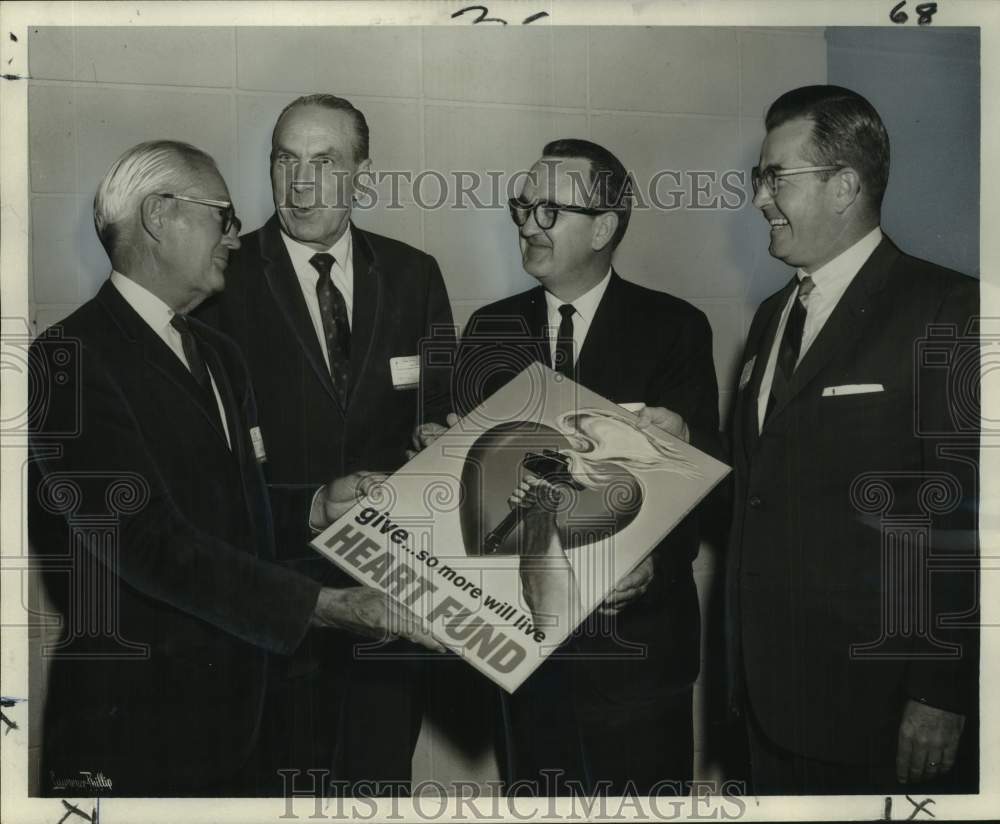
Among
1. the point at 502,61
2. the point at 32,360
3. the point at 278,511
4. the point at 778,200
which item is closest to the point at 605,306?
the point at 778,200

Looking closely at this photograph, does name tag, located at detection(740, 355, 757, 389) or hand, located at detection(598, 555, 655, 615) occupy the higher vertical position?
name tag, located at detection(740, 355, 757, 389)

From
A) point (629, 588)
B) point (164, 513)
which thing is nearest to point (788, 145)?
point (629, 588)

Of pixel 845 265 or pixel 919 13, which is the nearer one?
pixel 845 265

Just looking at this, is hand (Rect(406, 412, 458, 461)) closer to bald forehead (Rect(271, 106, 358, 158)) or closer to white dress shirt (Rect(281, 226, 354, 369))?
white dress shirt (Rect(281, 226, 354, 369))

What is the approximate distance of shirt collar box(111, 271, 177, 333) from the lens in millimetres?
2680

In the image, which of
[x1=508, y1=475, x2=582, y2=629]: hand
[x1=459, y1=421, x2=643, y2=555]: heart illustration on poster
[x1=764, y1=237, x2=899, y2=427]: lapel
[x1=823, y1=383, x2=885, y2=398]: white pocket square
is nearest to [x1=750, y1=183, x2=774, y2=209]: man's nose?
[x1=764, y1=237, x2=899, y2=427]: lapel

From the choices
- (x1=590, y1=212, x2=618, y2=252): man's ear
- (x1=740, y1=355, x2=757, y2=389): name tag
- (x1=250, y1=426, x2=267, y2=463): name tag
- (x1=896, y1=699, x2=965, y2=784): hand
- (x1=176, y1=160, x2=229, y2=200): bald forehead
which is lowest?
(x1=896, y1=699, x2=965, y2=784): hand

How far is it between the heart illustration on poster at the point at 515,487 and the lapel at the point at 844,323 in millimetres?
449

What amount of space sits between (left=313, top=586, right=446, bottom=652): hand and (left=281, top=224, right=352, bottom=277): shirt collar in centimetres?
83

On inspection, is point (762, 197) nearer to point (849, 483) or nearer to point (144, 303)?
point (849, 483)

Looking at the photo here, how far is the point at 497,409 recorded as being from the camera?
2734mm

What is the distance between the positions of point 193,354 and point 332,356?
1.15 feet

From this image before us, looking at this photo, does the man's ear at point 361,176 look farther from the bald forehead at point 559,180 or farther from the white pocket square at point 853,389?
the white pocket square at point 853,389

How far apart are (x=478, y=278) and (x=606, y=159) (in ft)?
1.49
